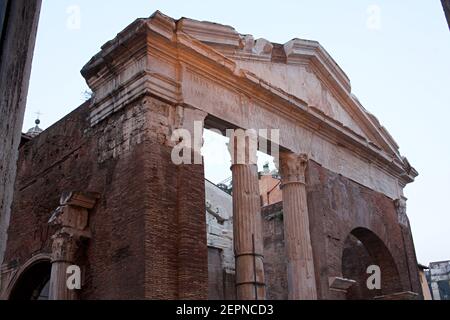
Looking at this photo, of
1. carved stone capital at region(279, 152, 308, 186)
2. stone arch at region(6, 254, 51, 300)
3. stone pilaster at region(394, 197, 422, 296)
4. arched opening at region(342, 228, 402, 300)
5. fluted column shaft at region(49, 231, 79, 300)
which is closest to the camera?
fluted column shaft at region(49, 231, 79, 300)

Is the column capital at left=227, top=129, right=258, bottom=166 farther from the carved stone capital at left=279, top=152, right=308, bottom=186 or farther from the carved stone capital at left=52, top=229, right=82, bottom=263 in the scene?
the carved stone capital at left=52, top=229, right=82, bottom=263

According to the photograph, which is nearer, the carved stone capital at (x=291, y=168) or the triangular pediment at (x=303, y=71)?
the triangular pediment at (x=303, y=71)

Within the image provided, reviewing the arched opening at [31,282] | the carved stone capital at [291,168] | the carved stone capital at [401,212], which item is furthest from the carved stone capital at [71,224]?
the carved stone capital at [401,212]

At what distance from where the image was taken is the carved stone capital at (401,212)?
44.0ft

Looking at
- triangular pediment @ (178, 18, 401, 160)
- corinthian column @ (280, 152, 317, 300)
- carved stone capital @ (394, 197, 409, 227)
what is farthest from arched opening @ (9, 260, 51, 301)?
carved stone capital @ (394, 197, 409, 227)

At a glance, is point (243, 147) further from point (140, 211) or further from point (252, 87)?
point (140, 211)

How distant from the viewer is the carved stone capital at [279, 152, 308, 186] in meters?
10.5

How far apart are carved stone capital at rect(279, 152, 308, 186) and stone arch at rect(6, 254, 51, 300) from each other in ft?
15.0

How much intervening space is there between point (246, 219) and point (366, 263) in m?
5.62

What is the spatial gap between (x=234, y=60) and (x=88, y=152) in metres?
3.03

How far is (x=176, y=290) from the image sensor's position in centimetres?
750

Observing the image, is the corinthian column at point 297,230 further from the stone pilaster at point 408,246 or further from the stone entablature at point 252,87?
the stone pilaster at point 408,246

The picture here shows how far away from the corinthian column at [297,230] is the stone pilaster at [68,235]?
363 cm
